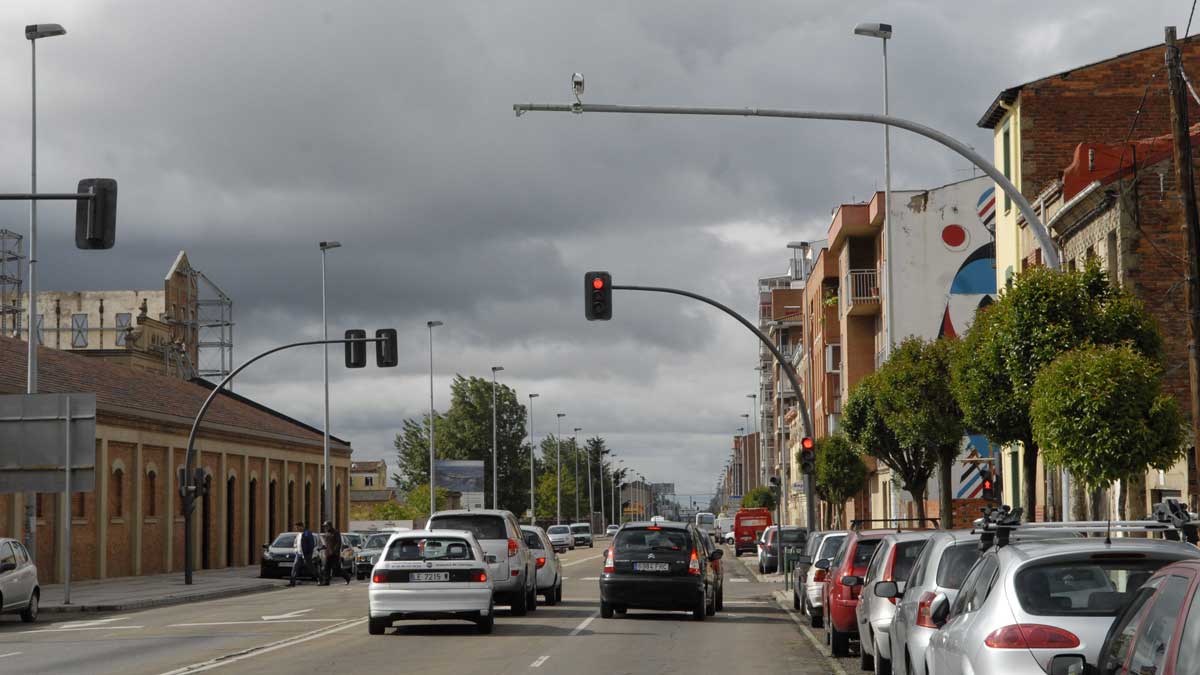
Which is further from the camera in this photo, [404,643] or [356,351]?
[356,351]

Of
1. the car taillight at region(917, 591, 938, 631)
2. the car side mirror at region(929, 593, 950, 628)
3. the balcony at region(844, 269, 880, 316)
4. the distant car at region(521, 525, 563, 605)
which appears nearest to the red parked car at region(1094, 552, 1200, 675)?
the car side mirror at region(929, 593, 950, 628)

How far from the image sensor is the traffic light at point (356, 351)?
40.6 m

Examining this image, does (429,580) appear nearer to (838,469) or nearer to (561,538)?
(838,469)

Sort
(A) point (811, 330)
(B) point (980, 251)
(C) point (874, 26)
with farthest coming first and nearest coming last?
1. (A) point (811, 330)
2. (B) point (980, 251)
3. (C) point (874, 26)

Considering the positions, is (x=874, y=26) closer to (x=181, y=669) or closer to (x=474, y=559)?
(x=474, y=559)

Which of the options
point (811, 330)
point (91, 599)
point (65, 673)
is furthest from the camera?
point (811, 330)

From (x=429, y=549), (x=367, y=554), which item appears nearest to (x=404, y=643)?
(x=429, y=549)

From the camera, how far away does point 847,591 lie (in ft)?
65.0

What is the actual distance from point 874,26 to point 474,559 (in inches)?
535

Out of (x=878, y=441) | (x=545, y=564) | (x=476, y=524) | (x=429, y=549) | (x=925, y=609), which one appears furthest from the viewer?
(x=878, y=441)

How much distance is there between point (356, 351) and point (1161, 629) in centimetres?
3559

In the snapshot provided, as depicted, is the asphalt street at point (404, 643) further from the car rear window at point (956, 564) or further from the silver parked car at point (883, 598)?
the car rear window at point (956, 564)

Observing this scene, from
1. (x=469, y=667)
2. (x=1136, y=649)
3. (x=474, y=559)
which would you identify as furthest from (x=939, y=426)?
(x=1136, y=649)

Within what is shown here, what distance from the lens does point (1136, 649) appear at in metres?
6.73
